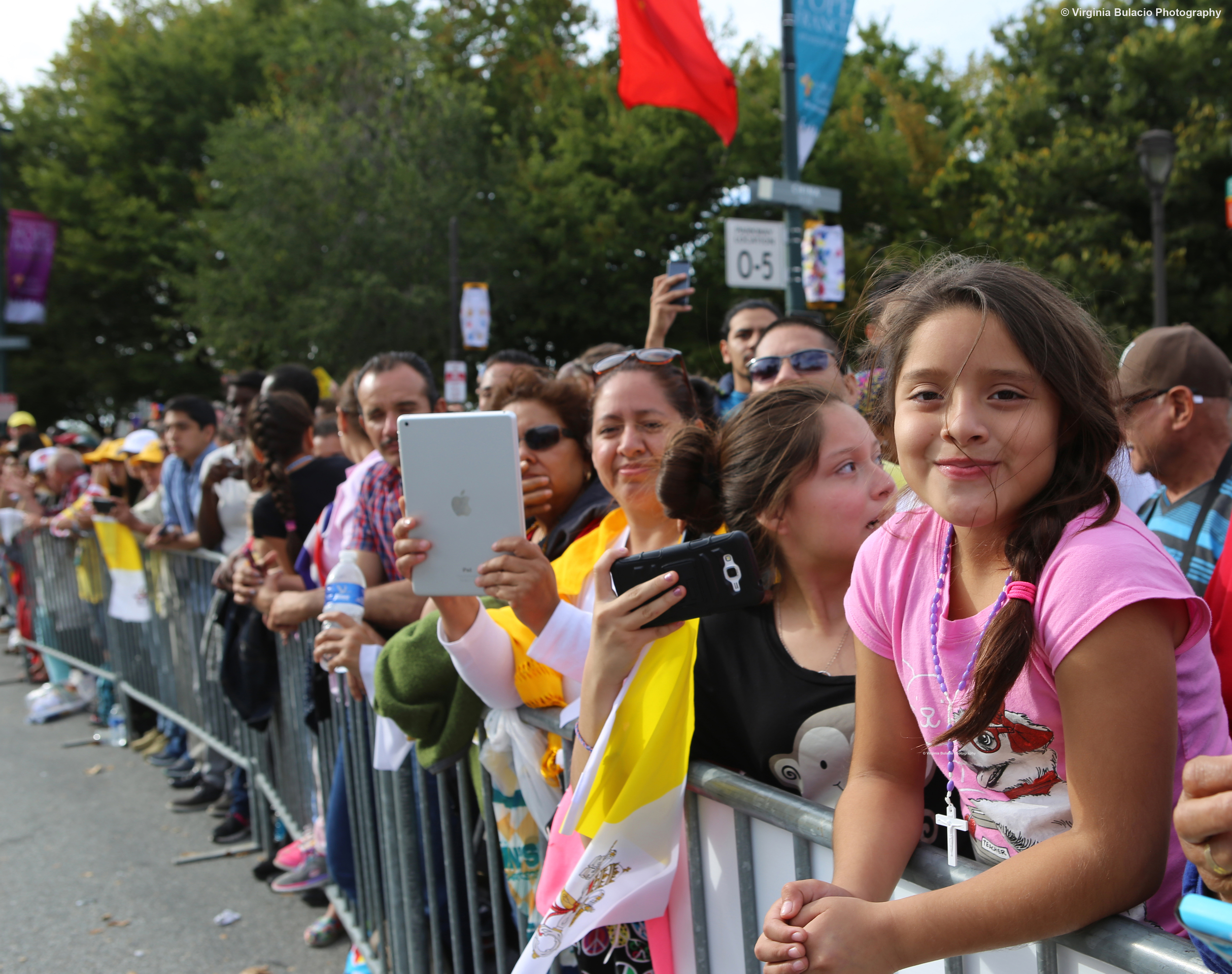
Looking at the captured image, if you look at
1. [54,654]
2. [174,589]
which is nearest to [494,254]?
[54,654]

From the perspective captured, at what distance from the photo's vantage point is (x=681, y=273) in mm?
4355

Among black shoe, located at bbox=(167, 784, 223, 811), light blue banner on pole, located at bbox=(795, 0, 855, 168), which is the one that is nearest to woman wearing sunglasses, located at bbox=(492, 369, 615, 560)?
black shoe, located at bbox=(167, 784, 223, 811)

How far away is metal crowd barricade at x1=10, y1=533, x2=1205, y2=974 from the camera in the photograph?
56.2 inches

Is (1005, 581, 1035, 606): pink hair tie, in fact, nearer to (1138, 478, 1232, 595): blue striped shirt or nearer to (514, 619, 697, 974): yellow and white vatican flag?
(514, 619, 697, 974): yellow and white vatican flag

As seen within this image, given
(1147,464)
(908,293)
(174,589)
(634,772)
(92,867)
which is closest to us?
(908,293)

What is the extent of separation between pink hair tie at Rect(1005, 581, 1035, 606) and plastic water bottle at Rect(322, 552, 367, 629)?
2.40 m

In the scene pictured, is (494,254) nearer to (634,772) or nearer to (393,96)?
(393,96)

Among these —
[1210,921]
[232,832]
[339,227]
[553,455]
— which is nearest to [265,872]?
[232,832]

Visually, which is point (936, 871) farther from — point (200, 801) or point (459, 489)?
point (200, 801)

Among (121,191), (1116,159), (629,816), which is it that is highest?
(121,191)

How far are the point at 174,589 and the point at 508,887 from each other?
4.32 meters

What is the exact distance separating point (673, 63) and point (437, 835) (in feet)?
20.6

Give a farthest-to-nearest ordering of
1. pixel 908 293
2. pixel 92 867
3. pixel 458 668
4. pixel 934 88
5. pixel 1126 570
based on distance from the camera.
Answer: pixel 934 88 < pixel 92 867 < pixel 458 668 < pixel 908 293 < pixel 1126 570

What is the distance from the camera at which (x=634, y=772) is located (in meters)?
1.93
